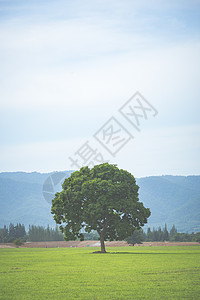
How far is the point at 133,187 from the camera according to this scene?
54.7 meters

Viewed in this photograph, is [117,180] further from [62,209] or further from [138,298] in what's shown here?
[138,298]

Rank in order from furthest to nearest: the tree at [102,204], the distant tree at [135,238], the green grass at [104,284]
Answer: the distant tree at [135,238] → the tree at [102,204] → the green grass at [104,284]

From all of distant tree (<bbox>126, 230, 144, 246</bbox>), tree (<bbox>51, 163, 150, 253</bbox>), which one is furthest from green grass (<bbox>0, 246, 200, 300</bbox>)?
distant tree (<bbox>126, 230, 144, 246</bbox>)

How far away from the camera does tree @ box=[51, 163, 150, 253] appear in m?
51.4

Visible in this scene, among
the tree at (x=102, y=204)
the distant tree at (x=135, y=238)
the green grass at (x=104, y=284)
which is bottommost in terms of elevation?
the green grass at (x=104, y=284)

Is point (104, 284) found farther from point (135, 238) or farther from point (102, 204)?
point (135, 238)

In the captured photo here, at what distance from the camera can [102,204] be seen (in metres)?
50.8

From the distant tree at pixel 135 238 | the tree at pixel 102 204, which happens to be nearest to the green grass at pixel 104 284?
the tree at pixel 102 204

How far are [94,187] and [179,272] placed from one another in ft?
93.5

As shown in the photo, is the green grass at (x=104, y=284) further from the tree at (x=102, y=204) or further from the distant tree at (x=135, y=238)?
the distant tree at (x=135, y=238)

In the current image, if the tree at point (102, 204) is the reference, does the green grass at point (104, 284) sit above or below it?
below

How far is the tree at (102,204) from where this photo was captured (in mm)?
51438

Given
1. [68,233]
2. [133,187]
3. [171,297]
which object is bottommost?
[171,297]

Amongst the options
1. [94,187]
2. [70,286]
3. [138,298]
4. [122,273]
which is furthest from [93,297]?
[94,187]
